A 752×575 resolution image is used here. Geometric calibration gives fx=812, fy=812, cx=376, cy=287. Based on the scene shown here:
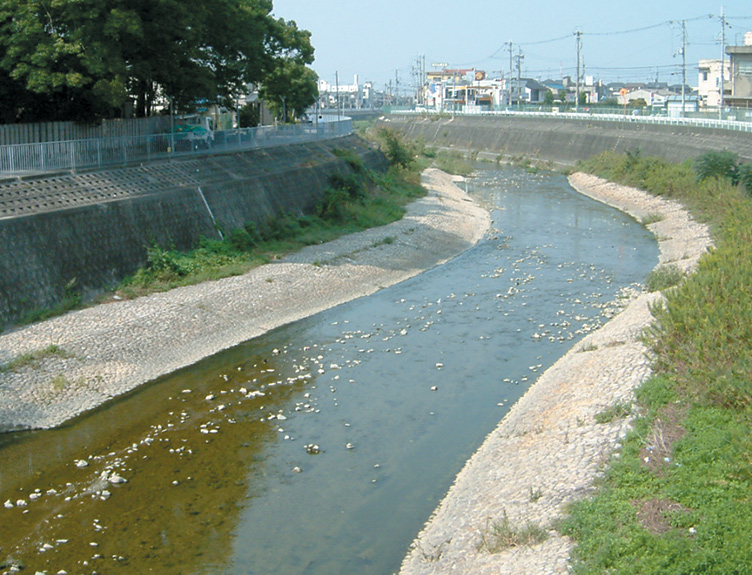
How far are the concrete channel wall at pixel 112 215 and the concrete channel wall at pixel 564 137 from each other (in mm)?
27868

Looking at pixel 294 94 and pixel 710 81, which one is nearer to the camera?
pixel 294 94

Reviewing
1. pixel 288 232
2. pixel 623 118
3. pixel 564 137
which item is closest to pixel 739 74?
pixel 623 118

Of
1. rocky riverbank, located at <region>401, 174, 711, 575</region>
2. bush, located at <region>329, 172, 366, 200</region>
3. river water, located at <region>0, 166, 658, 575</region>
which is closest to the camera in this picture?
rocky riverbank, located at <region>401, 174, 711, 575</region>

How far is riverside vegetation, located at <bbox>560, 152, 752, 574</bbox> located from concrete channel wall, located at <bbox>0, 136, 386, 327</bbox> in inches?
642

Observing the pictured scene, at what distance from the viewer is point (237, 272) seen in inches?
1117

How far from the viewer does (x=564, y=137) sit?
76.0m

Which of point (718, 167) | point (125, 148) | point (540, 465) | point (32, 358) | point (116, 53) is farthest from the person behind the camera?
point (718, 167)

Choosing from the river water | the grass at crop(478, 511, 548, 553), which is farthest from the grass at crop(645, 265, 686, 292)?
the grass at crop(478, 511, 548, 553)

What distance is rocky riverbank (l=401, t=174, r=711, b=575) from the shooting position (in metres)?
11.7

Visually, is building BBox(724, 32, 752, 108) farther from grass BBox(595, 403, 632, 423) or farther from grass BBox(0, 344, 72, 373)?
grass BBox(0, 344, 72, 373)

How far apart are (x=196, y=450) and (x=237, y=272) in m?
12.7

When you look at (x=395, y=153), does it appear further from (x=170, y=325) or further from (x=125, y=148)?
Answer: (x=170, y=325)

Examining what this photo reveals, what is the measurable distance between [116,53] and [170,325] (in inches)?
495

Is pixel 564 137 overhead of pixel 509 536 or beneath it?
overhead
